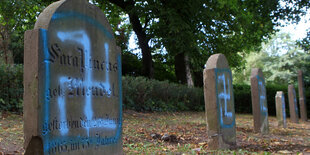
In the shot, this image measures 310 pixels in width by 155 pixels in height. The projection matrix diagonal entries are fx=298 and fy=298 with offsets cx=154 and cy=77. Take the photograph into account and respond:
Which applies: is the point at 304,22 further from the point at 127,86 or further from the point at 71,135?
the point at 71,135

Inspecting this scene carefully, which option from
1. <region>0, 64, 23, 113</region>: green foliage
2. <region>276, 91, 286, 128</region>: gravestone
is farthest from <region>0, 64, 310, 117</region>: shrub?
<region>276, 91, 286, 128</region>: gravestone

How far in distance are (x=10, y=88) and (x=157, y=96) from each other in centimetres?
688

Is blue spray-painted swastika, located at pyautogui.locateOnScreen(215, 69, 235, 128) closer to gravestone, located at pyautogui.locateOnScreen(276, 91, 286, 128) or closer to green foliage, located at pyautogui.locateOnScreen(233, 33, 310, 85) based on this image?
gravestone, located at pyautogui.locateOnScreen(276, 91, 286, 128)

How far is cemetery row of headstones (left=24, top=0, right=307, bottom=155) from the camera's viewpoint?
2.80 meters

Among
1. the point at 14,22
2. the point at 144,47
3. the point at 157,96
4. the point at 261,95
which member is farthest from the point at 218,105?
the point at 144,47

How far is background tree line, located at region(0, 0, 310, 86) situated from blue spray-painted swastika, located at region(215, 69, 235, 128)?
7.11m

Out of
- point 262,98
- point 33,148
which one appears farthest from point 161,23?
point 33,148

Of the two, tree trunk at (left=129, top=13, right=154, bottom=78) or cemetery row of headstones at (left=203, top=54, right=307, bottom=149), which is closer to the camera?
cemetery row of headstones at (left=203, top=54, right=307, bottom=149)

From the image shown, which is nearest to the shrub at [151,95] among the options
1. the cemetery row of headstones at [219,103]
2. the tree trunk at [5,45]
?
the cemetery row of headstones at [219,103]

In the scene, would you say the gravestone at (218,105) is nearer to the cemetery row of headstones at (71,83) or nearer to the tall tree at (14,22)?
the cemetery row of headstones at (71,83)

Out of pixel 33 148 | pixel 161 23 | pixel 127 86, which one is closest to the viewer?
pixel 33 148

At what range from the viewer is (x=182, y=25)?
13156 mm

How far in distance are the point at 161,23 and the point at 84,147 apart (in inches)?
462

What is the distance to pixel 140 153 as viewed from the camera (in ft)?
16.3
